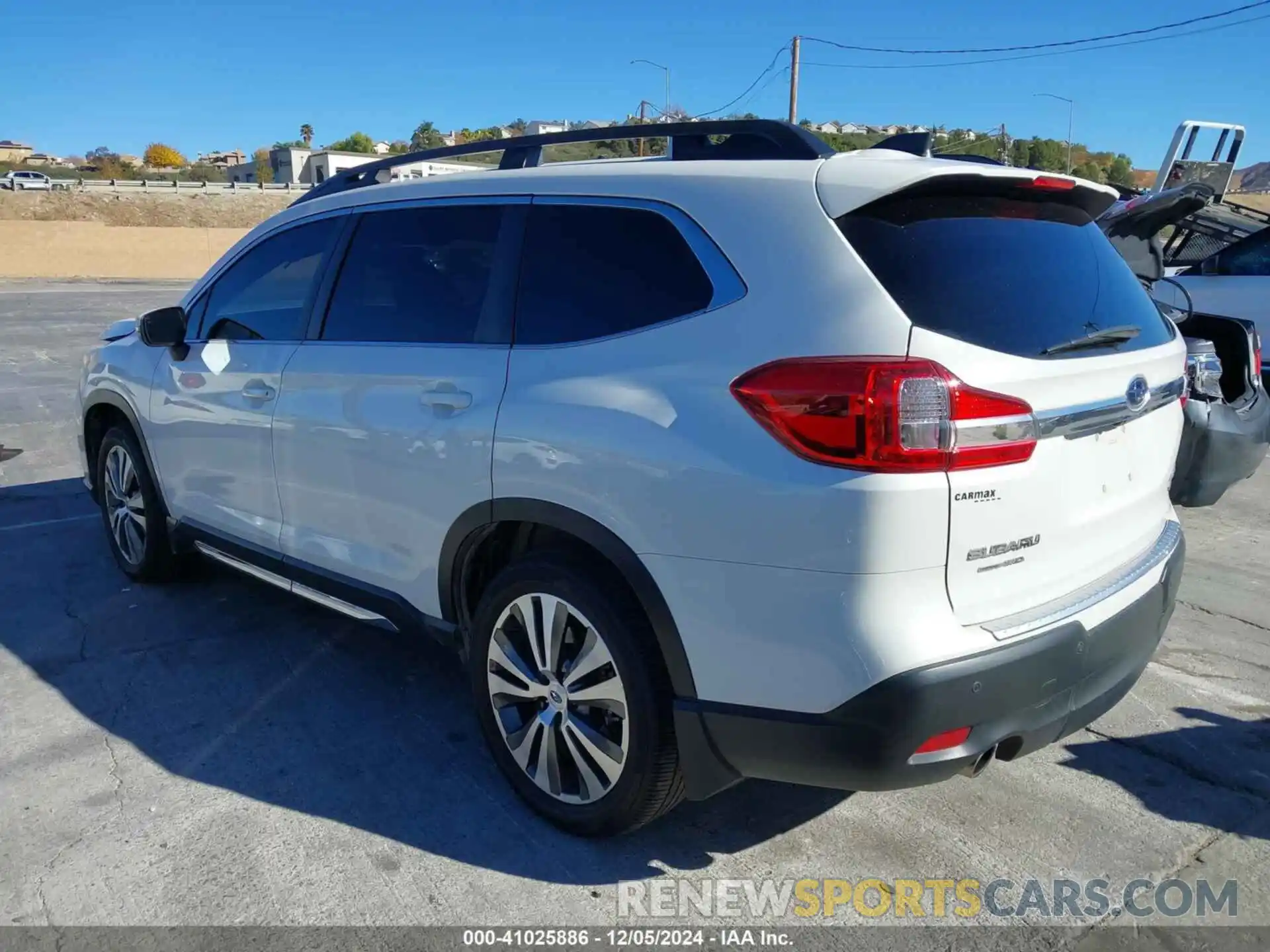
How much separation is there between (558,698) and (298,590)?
1.49 metres

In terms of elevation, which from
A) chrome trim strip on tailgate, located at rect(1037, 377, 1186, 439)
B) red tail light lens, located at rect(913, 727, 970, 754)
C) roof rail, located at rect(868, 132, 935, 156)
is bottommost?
red tail light lens, located at rect(913, 727, 970, 754)

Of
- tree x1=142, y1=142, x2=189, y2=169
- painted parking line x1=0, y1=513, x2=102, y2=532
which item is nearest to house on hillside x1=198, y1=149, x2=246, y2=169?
tree x1=142, y1=142, x2=189, y2=169

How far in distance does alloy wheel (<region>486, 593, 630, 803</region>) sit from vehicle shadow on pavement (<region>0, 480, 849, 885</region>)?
0.20 m

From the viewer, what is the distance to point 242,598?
5.08 m

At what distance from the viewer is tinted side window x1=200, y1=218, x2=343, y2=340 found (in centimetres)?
405

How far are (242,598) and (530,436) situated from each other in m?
2.79

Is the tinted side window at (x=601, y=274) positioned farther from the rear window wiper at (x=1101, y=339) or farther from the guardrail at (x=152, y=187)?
the guardrail at (x=152, y=187)

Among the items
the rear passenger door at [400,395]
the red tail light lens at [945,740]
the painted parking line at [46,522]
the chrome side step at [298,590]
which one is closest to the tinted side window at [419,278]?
the rear passenger door at [400,395]

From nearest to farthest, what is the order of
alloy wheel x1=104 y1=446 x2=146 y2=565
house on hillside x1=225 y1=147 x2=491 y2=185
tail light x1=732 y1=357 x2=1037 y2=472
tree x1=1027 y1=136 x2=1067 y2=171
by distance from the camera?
tail light x1=732 y1=357 x2=1037 y2=472 → house on hillside x1=225 y1=147 x2=491 y2=185 → alloy wheel x1=104 y1=446 x2=146 y2=565 → tree x1=1027 y1=136 x2=1067 y2=171

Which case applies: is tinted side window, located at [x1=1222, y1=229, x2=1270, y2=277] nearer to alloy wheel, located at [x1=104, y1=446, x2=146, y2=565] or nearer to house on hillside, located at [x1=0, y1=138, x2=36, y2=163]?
alloy wheel, located at [x1=104, y1=446, x2=146, y2=565]

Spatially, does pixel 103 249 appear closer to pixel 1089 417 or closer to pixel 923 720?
pixel 1089 417

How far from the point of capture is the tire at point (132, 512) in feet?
16.3

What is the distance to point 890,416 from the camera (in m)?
2.31

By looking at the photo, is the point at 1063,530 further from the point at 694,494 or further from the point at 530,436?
the point at 530,436
